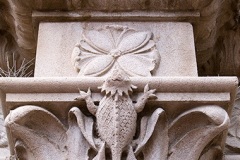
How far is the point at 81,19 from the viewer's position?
363 centimetres

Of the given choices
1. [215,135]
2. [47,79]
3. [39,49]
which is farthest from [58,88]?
[215,135]

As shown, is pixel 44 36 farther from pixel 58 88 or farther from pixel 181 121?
pixel 181 121

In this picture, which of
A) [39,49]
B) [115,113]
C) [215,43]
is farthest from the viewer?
[215,43]

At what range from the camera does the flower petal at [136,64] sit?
3324 millimetres

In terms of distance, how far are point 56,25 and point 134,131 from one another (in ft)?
2.89

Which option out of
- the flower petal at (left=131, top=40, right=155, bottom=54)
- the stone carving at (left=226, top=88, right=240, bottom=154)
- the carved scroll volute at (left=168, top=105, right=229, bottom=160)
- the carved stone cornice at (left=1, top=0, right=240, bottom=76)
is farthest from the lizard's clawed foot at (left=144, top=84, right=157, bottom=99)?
the stone carving at (left=226, top=88, right=240, bottom=154)

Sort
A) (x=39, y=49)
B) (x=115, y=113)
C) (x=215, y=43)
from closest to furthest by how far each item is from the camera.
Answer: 1. (x=115, y=113)
2. (x=39, y=49)
3. (x=215, y=43)

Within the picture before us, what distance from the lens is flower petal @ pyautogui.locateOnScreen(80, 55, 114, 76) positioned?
333 cm

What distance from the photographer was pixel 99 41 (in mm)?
3521

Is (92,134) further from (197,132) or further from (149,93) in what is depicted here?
(197,132)

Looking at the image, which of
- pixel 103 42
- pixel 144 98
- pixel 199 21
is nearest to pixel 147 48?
pixel 103 42

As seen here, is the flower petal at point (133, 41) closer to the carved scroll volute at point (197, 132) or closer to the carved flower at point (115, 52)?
the carved flower at point (115, 52)

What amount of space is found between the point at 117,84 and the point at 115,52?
42 centimetres

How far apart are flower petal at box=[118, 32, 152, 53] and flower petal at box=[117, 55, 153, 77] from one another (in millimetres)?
60
